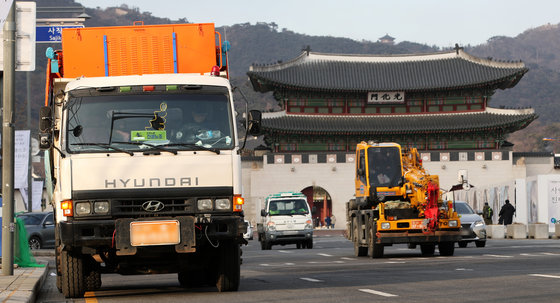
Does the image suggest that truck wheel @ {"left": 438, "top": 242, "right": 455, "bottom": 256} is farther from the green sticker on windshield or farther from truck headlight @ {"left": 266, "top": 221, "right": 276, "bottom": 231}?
the green sticker on windshield

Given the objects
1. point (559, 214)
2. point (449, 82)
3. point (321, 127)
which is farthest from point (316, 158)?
point (559, 214)

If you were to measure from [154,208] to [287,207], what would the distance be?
24.6 metres

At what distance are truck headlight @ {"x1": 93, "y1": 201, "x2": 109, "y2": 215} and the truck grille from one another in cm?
9

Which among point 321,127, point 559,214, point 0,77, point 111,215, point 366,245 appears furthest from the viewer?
point 321,127

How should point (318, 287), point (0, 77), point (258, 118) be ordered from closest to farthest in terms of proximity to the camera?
point (258, 118)
point (318, 287)
point (0, 77)

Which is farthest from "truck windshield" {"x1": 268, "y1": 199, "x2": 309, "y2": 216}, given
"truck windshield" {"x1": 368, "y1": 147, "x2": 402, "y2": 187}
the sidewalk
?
the sidewalk

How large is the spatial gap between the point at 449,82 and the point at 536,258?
→ 46768 mm

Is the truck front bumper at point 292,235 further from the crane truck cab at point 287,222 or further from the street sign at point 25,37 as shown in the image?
the street sign at point 25,37

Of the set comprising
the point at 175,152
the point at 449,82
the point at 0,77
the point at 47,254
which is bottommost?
the point at 47,254

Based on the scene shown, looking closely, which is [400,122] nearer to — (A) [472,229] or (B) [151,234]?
(A) [472,229]

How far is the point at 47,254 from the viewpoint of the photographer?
3139 cm

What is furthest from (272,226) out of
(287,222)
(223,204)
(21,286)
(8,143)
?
(223,204)

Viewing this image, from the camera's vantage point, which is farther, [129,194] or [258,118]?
[258,118]

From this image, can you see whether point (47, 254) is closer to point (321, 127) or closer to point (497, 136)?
point (321, 127)
